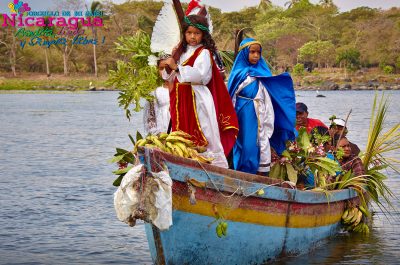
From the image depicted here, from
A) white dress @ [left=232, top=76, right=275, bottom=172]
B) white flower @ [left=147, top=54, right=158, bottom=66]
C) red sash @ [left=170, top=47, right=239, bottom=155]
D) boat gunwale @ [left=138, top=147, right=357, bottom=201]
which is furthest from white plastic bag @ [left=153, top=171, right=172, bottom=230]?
white dress @ [left=232, top=76, right=275, bottom=172]

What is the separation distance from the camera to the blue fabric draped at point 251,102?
8.12 m

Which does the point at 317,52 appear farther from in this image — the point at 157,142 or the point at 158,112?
the point at 157,142

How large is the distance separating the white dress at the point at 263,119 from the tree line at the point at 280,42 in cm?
6589

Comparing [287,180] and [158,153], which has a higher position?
[158,153]

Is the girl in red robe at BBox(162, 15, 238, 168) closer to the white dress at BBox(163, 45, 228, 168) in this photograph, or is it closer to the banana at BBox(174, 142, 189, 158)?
the white dress at BBox(163, 45, 228, 168)

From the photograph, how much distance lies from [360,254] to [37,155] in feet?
42.7

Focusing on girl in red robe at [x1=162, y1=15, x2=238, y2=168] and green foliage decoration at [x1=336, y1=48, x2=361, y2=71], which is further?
green foliage decoration at [x1=336, y1=48, x2=361, y2=71]

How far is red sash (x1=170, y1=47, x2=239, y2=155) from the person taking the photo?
24.3 feet

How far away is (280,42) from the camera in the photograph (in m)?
81.8

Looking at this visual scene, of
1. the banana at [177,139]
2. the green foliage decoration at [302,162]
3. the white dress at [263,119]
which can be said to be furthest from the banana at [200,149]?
the green foliage decoration at [302,162]

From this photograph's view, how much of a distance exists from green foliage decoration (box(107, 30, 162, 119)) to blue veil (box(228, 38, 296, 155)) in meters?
0.82

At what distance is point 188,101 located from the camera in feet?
24.3

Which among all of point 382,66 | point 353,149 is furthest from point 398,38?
point 353,149

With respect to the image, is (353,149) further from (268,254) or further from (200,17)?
(200,17)
